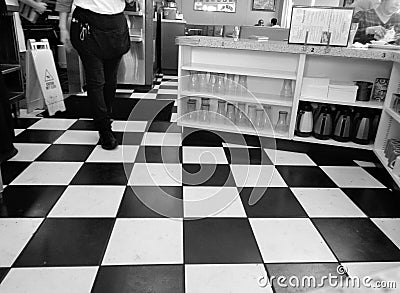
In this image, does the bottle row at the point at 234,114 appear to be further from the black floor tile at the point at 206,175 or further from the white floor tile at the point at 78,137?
the white floor tile at the point at 78,137

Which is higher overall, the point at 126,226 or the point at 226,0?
the point at 226,0

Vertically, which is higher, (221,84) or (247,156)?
(221,84)

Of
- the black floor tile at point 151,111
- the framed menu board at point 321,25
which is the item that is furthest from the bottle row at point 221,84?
the black floor tile at point 151,111

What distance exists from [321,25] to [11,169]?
215cm

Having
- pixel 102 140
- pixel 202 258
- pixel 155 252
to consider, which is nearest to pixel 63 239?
pixel 155 252

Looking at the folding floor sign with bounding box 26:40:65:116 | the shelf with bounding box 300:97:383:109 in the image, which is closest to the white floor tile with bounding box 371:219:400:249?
the shelf with bounding box 300:97:383:109

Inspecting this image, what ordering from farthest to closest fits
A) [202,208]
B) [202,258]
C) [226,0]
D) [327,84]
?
[226,0] → [327,84] → [202,208] → [202,258]

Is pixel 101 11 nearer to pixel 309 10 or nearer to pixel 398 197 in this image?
pixel 309 10

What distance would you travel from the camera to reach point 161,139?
8.98ft

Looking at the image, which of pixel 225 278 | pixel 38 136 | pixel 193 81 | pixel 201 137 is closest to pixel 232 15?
pixel 193 81

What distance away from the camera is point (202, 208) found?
1716 mm

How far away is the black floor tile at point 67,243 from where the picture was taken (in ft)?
4.25

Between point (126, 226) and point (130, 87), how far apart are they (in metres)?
3.40

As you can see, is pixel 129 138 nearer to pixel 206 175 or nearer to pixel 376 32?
pixel 206 175
